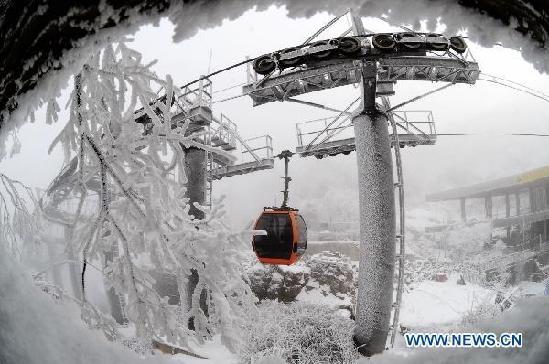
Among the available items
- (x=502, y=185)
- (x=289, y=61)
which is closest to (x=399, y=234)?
(x=289, y=61)

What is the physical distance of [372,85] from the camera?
704cm

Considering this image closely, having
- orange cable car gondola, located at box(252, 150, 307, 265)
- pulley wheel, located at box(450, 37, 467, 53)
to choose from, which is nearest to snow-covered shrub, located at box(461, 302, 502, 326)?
orange cable car gondola, located at box(252, 150, 307, 265)

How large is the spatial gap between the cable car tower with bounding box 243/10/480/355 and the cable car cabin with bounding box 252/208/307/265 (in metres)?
1.61

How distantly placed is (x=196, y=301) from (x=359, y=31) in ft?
24.8

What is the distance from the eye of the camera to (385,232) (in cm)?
683

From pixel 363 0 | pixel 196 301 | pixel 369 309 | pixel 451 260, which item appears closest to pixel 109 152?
pixel 196 301

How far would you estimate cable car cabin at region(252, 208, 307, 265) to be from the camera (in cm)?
746

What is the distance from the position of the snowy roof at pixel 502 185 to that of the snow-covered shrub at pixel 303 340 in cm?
2014

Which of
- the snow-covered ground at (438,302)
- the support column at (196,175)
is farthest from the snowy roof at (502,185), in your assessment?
the support column at (196,175)

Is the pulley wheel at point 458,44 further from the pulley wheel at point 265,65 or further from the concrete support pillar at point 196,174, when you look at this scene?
the concrete support pillar at point 196,174

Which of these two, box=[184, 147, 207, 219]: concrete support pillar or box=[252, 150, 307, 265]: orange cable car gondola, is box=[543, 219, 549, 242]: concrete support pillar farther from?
box=[184, 147, 207, 219]: concrete support pillar

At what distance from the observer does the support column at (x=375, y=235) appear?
22.2 feet

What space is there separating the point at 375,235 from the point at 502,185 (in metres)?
23.0

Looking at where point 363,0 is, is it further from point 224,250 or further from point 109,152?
point 224,250
